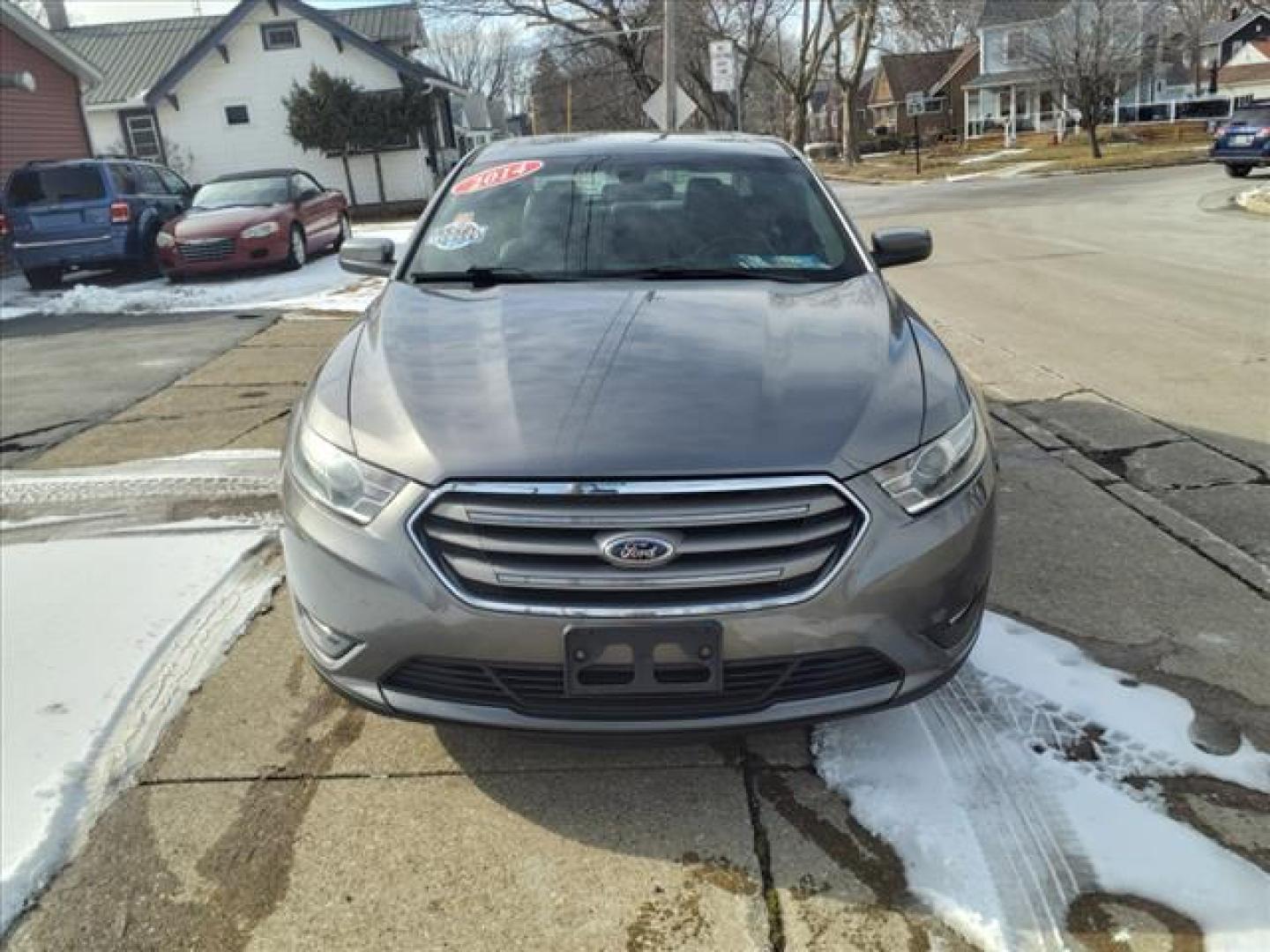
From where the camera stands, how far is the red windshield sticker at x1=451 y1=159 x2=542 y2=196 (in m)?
4.18

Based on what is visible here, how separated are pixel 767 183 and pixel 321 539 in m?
2.50

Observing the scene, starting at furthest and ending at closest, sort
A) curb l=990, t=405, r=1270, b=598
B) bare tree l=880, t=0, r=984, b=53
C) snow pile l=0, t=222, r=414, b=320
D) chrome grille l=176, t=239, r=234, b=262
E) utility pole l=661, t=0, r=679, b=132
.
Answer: bare tree l=880, t=0, r=984, b=53, utility pole l=661, t=0, r=679, b=132, chrome grille l=176, t=239, r=234, b=262, snow pile l=0, t=222, r=414, b=320, curb l=990, t=405, r=1270, b=598

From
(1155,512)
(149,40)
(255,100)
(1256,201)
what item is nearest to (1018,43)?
(1256,201)

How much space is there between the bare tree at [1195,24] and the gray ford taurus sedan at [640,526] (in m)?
64.3

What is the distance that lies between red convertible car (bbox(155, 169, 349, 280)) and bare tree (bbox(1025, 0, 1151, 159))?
30608 millimetres

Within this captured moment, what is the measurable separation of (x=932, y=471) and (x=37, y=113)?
2118 centimetres

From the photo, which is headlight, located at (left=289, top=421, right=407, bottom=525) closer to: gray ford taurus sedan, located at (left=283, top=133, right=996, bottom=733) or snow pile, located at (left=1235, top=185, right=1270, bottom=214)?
gray ford taurus sedan, located at (left=283, top=133, right=996, bottom=733)

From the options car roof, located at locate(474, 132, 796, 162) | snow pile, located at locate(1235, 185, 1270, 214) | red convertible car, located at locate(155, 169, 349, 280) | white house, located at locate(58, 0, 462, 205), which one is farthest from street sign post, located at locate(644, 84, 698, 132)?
car roof, located at locate(474, 132, 796, 162)

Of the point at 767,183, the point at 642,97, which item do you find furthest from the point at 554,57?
the point at 767,183

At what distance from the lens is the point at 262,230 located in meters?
13.9

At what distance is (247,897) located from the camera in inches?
92.9

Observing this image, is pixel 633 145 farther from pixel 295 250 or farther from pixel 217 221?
pixel 295 250

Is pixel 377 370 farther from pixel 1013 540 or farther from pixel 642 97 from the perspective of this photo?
pixel 642 97

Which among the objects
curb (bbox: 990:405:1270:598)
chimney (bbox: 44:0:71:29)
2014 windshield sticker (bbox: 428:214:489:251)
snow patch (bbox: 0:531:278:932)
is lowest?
curb (bbox: 990:405:1270:598)
